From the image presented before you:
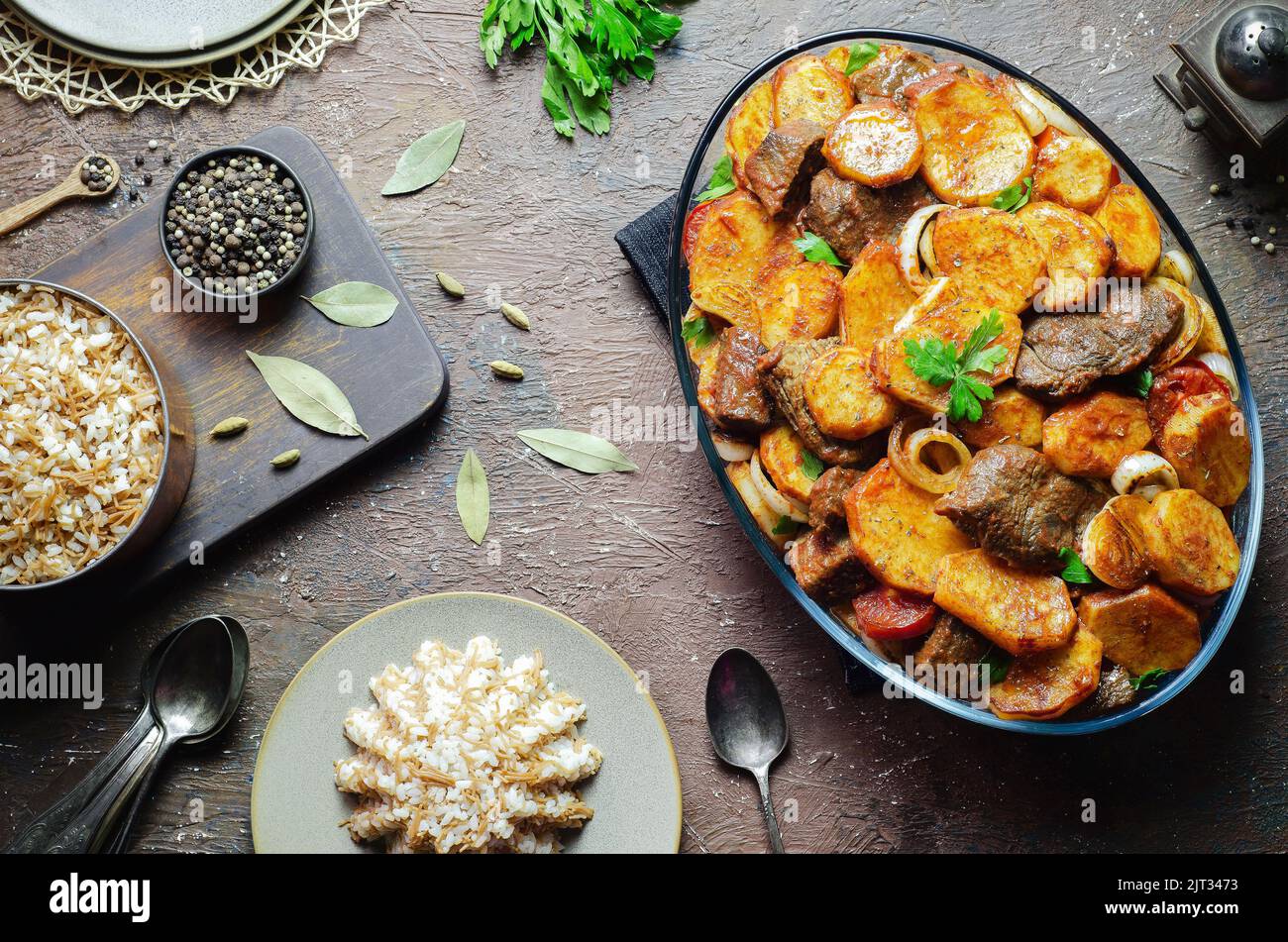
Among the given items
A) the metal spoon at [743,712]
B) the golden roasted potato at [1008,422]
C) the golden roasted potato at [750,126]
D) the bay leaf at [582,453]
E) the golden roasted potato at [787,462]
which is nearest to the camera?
the golden roasted potato at [1008,422]

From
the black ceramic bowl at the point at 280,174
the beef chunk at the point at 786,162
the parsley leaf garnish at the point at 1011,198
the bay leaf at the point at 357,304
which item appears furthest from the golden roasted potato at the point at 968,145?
the black ceramic bowl at the point at 280,174

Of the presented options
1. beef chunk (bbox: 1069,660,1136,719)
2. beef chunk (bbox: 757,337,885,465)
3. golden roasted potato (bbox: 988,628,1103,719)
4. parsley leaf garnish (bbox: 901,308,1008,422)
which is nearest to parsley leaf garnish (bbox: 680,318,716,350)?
beef chunk (bbox: 757,337,885,465)

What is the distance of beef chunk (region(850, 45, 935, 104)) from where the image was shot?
2131 millimetres

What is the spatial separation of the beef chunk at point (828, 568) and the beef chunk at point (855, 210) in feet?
1.90

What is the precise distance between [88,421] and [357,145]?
0.99m

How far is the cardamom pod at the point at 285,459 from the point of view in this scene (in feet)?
8.06

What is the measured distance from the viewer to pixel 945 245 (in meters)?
1.94

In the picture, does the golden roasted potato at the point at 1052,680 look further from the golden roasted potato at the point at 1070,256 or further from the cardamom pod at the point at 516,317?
the cardamom pod at the point at 516,317

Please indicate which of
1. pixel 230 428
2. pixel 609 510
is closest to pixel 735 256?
pixel 609 510

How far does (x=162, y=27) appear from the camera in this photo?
258cm

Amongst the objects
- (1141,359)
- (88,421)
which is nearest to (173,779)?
(88,421)

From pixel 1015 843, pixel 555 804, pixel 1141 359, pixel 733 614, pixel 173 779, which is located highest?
pixel 1141 359

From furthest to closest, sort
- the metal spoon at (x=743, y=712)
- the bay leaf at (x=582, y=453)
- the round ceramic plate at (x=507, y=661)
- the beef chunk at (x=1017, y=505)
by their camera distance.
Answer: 1. the bay leaf at (x=582, y=453)
2. the metal spoon at (x=743, y=712)
3. the round ceramic plate at (x=507, y=661)
4. the beef chunk at (x=1017, y=505)
